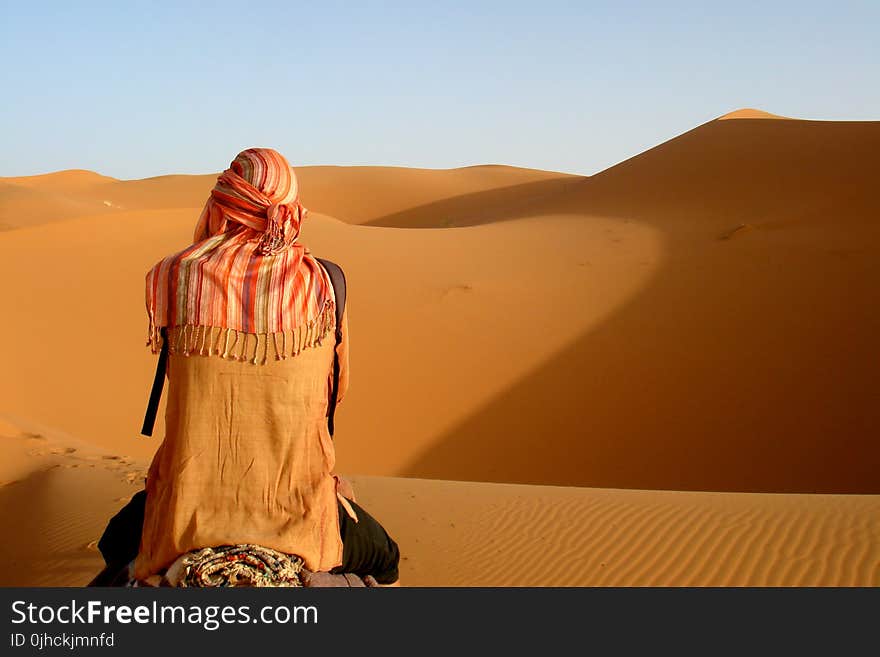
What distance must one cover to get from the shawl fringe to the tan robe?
0.09 ft

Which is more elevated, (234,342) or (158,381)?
(234,342)

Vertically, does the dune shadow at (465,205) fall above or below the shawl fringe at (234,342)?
above

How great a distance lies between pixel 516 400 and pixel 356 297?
4.21 metres

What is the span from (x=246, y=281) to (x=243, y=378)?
35 cm

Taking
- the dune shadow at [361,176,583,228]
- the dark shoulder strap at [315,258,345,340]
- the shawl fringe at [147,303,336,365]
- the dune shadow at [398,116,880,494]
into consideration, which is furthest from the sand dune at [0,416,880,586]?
the dune shadow at [361,176,583,228]

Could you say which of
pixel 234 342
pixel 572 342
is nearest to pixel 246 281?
pixel 234 342

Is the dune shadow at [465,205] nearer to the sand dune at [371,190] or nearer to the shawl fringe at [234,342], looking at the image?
the sand dune at [371,190]

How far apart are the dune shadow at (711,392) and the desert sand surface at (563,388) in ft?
0.11

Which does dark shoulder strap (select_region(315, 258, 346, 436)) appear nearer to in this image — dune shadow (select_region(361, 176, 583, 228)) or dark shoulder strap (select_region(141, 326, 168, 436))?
dark shoulder strap (select_region(141, 326, 168, 436))

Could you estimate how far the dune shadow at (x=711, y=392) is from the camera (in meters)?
9.84

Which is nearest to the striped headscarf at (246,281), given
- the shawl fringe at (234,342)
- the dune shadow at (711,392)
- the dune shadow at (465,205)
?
the shawl fringe at (234,342)

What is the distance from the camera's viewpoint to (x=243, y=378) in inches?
122

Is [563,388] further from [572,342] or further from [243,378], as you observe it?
[243,378]

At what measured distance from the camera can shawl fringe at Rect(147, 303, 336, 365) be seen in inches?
120
